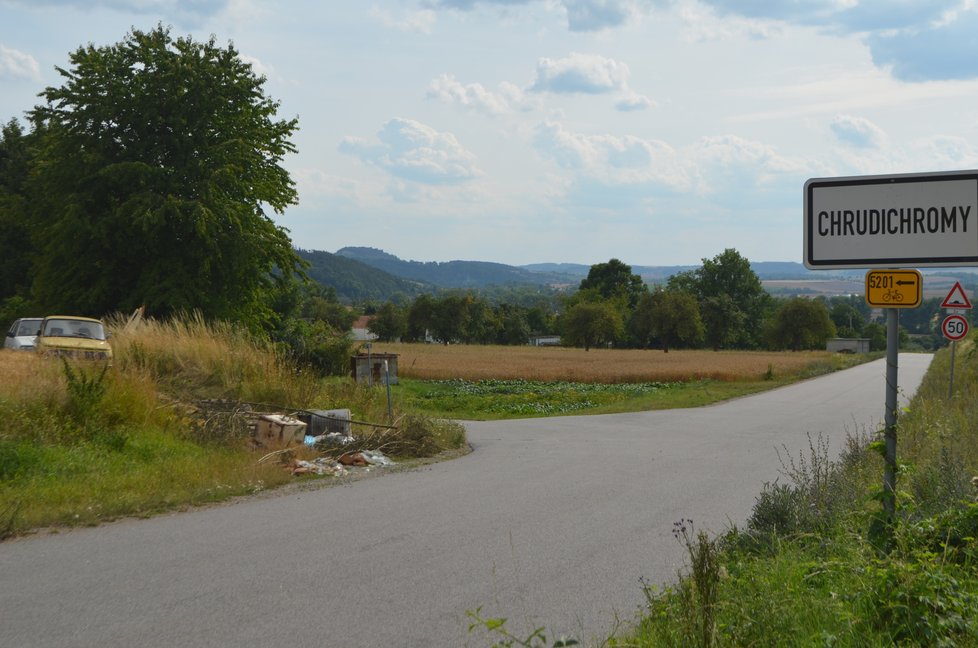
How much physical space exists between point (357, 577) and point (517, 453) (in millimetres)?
9364

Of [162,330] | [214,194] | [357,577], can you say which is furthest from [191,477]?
[214,194]

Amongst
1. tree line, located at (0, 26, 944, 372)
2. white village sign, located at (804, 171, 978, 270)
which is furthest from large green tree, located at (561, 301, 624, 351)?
white village sign, located at (804, 171, 978, 270)

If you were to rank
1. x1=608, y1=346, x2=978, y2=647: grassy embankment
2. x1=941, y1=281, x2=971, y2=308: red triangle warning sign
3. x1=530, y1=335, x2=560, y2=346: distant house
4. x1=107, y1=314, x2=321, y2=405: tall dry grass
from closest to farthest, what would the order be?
x1=608, y1=346, x2=978, y2=647: grassy embankment, x1=107, y1=314, x2=321, y2=405: tall dry grass, x1=941, y1=281, x2=971, y2=308: red triangle warning sign, x1=530, y1=335, x2=560, y2=346: distant house

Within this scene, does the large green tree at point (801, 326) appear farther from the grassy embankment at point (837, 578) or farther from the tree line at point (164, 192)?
the grassy embankment at point (837, 578)

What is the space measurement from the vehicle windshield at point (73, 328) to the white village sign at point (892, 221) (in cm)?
2056

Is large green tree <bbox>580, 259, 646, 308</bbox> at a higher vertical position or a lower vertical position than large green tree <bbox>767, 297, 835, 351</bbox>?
higher

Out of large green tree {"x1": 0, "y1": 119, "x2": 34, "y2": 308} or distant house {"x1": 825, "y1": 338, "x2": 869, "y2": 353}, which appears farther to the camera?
distant house {"x1": 825, "y1": 338, "x2": 869, "y2": 353}

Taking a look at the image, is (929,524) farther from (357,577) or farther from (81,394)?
(81,394)

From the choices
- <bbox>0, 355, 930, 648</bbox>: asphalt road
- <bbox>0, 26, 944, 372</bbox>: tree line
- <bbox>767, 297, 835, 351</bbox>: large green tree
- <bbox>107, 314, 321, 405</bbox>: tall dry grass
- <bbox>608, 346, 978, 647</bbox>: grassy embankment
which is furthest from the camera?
<bbox>767, 297, 835, 351</bbox>: large green tree

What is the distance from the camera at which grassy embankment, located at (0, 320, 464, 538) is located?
1027 cm

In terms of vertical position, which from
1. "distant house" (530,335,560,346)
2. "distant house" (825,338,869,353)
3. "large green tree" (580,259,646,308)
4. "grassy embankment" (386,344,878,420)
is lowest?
"distant house" (530,335,560,346)

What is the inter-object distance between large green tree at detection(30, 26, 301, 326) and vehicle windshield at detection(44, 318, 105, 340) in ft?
24.2

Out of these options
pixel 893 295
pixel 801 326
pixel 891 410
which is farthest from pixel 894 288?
pixel 801 326

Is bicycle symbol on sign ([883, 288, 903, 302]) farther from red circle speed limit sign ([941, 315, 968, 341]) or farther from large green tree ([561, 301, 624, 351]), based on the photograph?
large green tree ([561, 301, 624, 351])
